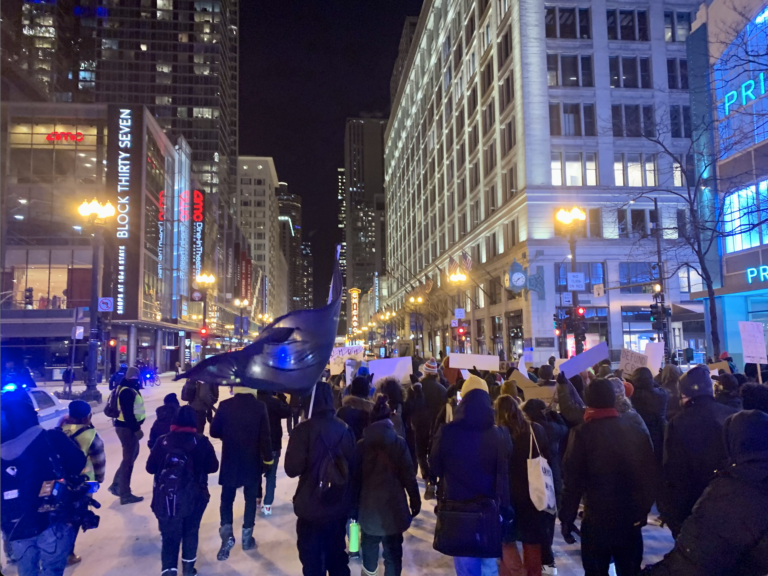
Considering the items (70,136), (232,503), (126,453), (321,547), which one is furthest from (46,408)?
(70,136)

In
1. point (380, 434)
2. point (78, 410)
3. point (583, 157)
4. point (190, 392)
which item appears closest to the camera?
point (380, 434)

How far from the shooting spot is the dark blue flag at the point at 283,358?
Result: 565 centimetres

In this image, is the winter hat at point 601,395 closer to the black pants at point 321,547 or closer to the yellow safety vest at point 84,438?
the black pants at point 321,547

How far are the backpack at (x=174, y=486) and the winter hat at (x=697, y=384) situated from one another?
4808 millimetres

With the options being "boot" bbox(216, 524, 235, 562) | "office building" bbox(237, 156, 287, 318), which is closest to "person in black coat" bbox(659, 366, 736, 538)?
"boot" bbox(216, 524, 235, 562)

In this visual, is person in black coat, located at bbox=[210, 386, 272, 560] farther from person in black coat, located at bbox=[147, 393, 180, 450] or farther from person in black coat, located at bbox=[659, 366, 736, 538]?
person in black coat, located at bbox=[659, 366, 736, 538]

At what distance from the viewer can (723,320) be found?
23.9 m

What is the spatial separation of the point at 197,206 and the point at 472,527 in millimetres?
62402

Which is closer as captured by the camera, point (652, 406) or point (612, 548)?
point (612, 548)

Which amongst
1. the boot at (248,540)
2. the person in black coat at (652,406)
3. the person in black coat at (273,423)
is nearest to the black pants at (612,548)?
the person in black coat at (652,406)

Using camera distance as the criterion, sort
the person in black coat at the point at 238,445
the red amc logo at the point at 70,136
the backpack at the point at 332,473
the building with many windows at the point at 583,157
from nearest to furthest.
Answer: the backpack at the point at 332,473, the person in black coat at the point at 238,445, the building with many windows at the point at 583,157, the red amc logo at the point at 70,136

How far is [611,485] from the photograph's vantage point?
4.60 m

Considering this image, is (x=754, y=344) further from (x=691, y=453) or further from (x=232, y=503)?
(x=232, y=503)

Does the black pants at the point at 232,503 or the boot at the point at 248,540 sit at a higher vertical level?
the black pants at the point at 232,503
